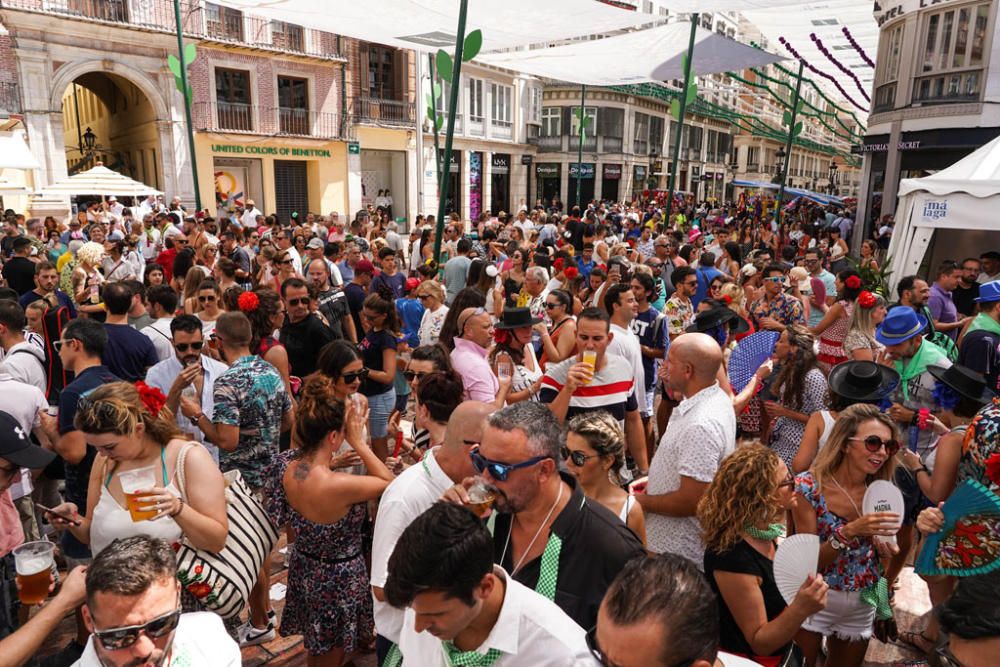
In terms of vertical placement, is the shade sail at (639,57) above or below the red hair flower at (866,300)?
above

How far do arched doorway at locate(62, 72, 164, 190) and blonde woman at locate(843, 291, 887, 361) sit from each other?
2174 centimetres

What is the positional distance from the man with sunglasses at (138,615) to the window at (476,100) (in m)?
31.8

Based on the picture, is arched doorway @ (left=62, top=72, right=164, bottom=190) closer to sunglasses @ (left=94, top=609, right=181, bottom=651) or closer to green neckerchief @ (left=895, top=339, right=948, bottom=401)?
green neckerchief @ (left=895, top=339, right=948, bottom=401)

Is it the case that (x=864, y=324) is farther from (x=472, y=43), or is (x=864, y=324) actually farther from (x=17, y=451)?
(x=472, y=43)

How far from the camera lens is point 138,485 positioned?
271 cm

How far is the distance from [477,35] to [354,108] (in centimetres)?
1865

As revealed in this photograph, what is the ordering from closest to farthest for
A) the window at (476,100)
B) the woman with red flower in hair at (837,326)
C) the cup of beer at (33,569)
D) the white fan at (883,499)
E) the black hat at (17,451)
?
1. the cup of beer at (33,569)
2. the white fan at (883,499)
3. the black hat at (17,451)
4. the woman with red flower in hair at (837,326)
5. the window at (476,100)

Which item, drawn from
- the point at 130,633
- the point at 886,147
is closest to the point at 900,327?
the point at 130,633

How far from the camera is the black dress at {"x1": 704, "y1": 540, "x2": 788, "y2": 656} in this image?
95.3 inches

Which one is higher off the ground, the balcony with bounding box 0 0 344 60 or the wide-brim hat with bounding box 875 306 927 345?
the balcony with bounding box 0 0 344 60

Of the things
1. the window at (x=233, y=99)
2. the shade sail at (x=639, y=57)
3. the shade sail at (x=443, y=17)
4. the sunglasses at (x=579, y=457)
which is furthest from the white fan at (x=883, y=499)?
the window at (x=233, y=99)

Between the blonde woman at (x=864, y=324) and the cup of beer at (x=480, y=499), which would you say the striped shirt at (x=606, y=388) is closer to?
the blonde woman at (x=864, y=324)

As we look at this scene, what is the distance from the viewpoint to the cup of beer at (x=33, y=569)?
2.57 meters

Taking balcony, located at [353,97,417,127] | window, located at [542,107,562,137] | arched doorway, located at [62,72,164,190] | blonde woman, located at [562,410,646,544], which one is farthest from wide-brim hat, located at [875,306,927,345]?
window, located at [542,107,562,137]
